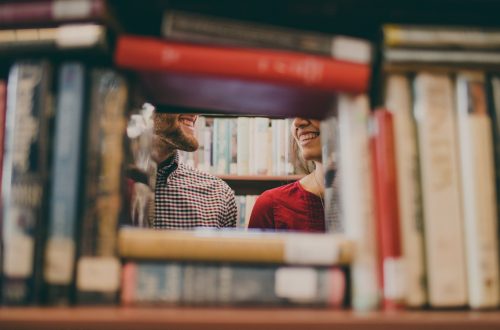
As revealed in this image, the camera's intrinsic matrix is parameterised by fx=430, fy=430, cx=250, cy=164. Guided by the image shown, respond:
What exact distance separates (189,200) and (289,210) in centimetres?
39

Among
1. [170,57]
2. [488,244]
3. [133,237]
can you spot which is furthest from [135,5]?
[488,244]

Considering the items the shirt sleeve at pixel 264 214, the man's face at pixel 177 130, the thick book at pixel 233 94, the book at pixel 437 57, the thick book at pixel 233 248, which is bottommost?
the thick book at pixel 233 248

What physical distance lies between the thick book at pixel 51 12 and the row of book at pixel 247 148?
159cm

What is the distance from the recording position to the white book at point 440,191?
499mm

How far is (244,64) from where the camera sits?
52 centimetres

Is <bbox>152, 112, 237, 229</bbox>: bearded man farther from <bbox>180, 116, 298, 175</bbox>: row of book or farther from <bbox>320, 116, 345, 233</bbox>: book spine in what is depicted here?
<bbox>320, 116, 345, 233</bbox>: book spine

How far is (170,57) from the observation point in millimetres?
511

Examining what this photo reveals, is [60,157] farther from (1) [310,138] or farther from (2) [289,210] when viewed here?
(2) [289,210]

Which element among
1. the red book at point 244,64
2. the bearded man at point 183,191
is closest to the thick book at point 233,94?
the red book at point 244,64

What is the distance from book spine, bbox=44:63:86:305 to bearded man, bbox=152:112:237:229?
919 millimetres

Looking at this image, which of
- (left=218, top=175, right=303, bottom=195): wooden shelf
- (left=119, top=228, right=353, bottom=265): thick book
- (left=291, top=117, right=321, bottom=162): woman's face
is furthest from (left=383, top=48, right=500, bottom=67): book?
(left=218, top=175, right=303, bottom=195): wooden shelf

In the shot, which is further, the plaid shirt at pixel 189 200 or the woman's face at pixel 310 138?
the plaid shirt at pixel 189 200

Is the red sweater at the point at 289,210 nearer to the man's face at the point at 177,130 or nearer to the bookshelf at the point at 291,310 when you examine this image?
the man's face at the point at 177,130

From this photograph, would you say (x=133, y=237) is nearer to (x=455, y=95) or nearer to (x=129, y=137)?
(x=129, y=137)
